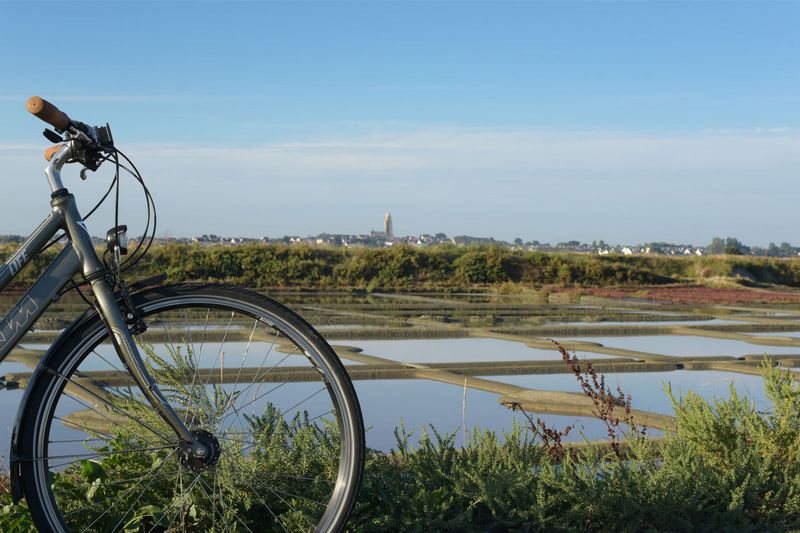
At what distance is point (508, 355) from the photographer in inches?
429

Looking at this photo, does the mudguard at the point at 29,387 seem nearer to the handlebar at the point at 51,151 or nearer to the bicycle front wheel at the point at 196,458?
the bicycle front wheel at the point at 196,458

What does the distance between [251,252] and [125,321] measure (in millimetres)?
22348

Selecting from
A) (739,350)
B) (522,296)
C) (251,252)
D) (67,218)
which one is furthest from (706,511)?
(251,252)

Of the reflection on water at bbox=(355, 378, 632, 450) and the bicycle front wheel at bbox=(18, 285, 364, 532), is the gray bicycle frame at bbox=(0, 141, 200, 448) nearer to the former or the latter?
the bicycle front wheel at bbox=(18, 285, 364, 532)

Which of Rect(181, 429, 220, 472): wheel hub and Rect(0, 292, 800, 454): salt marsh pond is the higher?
Rect(181, 429, 220, 472): wheel hub

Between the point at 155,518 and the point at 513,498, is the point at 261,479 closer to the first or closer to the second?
the point at 155,518

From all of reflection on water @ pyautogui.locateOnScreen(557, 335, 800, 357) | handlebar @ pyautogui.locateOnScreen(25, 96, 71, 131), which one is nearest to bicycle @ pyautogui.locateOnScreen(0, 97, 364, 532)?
handlebar @ pyautogui.locateOnScreen(25, 96, 71, 131)

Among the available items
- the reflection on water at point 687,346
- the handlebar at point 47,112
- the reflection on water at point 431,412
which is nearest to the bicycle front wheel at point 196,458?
the handlebar at point 47,112

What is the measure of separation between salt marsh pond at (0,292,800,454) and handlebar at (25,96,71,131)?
4.00 ft

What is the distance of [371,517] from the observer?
3514 mm

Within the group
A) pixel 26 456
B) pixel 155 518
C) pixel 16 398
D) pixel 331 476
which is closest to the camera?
pixel 26 456

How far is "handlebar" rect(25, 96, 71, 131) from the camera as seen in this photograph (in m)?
2.68

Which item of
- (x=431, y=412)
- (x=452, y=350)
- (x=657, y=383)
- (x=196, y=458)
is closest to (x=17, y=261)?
(x=196, y=458)

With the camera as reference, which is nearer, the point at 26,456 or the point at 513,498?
the point at 26,456
